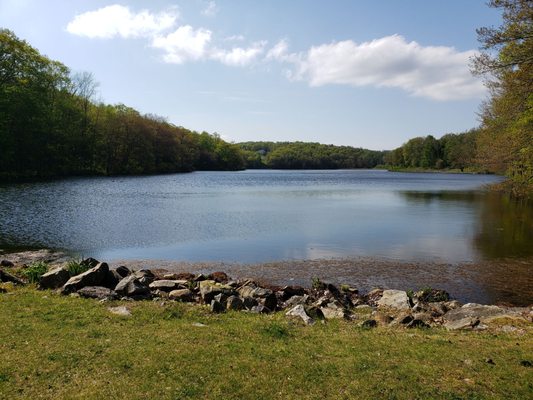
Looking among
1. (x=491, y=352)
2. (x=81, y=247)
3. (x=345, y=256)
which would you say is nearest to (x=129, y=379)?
(x=491, y=352)

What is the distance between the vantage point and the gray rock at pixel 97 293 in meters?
12.7

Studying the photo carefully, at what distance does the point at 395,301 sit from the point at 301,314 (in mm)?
4407

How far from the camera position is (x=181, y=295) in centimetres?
1348

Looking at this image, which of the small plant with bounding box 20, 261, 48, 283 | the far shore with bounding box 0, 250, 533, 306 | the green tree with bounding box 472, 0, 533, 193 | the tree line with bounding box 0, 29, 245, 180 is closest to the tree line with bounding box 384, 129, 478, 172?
the tree line with bounding box 0, 29, 245, 180

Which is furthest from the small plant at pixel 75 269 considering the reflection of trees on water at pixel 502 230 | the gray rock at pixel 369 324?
the reflection of trees on water at pixel 502 230

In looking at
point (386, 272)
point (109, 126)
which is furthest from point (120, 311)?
point (109, 126)

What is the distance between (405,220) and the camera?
122 feet

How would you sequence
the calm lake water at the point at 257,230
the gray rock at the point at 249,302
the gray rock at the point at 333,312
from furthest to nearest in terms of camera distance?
the calm lake water at the point at 257,230 → the gray rock at the point at 249,302 → the gray rock at the point at 333,312

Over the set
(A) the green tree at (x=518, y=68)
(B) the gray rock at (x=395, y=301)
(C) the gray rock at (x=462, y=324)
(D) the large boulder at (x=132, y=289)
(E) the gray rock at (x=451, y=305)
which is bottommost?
(E) the gray rock at (x=451, y=305)

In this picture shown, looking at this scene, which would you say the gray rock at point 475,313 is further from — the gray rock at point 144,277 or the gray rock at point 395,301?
the gray rock at point 144,277

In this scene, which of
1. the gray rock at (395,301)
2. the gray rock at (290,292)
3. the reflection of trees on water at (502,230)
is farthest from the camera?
the reflection of trees on water at (502,230)

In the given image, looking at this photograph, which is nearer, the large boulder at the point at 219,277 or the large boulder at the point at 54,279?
the large boulder at the point at 54,279

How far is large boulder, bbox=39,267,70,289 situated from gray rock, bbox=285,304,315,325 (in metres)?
7.65

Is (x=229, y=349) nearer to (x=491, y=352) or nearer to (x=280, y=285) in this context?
(x=491, y=352)
